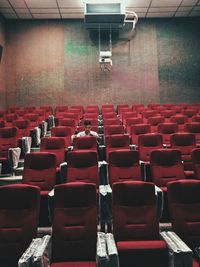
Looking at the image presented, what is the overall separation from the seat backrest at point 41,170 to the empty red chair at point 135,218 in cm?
92

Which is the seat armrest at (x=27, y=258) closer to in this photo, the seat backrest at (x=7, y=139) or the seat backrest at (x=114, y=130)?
the seat backrest at (x=7, y=139)

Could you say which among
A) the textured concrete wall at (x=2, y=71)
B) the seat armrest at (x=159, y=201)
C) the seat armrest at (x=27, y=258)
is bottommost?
the seat armrest at (x=27, y=258)

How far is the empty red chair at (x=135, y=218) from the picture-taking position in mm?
1849

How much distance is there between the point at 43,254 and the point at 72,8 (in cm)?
683

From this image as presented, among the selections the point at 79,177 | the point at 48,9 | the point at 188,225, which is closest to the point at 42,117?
the point at 48,9

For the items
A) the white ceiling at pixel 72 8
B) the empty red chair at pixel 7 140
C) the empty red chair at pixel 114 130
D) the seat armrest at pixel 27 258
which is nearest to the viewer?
the seat armrest at pixel 27 258

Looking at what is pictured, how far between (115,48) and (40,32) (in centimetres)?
205

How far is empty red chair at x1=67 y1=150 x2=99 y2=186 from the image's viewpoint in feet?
9.32

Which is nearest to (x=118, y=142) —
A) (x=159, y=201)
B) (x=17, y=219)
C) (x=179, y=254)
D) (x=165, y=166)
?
(x=165, y=166)

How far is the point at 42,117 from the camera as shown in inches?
244

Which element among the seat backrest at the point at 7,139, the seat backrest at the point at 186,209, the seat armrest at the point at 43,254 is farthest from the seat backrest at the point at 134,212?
the seat backrest at the point at 7,139

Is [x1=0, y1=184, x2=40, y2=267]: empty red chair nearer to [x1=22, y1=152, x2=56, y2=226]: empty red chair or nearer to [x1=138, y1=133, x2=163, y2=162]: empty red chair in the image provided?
[x1=22, y1=152, x2=56, y2=226]: empty red chair

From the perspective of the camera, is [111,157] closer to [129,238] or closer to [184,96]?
[129,238]

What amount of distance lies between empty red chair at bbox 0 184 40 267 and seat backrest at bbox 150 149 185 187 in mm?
1273
